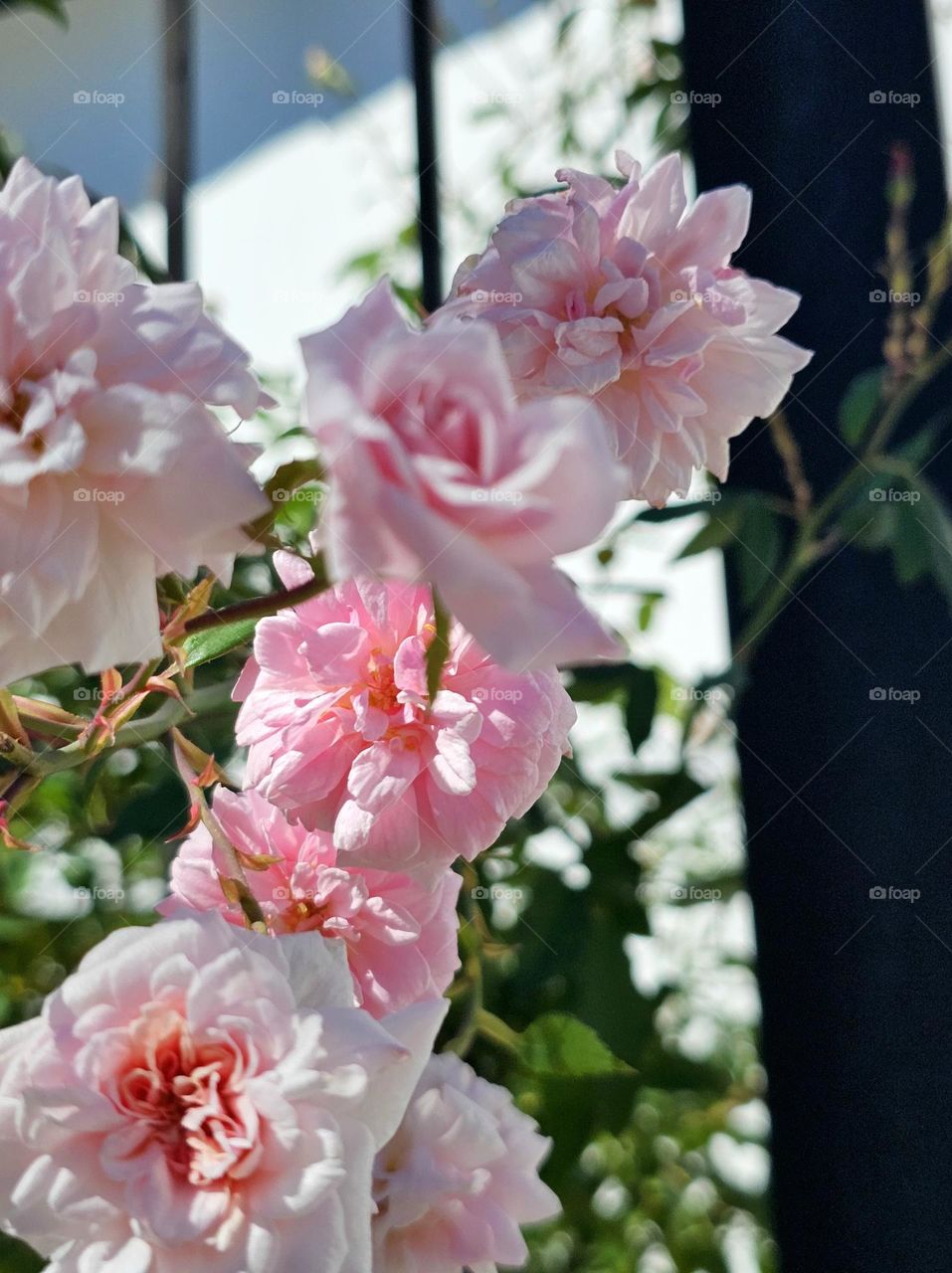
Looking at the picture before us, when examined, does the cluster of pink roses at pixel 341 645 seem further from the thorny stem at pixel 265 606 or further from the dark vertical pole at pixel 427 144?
the dark vertical pole at pixel 427 144

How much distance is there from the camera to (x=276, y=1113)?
209 mm

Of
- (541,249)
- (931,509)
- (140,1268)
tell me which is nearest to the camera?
(140,1268)

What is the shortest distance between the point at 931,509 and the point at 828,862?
0.72 ft

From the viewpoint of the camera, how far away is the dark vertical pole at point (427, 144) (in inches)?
39.1

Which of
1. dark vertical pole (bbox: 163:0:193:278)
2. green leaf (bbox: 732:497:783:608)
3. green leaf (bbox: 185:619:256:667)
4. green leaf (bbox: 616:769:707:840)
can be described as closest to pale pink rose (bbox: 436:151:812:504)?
green leaf (bbox: 185:619:256:667)

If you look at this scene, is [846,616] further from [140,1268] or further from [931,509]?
[140,1268]

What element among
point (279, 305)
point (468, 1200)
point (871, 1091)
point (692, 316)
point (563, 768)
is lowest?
point (871, 1091)

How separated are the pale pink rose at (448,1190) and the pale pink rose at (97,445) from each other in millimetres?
112

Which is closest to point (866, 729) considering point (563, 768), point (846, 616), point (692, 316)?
point (846, 616)

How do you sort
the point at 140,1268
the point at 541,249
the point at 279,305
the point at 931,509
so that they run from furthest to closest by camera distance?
the point at 279,305
the point at 931,509
the point at 541,249
the point at 140,1268

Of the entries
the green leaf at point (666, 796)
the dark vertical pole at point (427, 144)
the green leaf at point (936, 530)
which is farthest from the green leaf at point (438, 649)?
the dark vertical pole at point (427, 144)

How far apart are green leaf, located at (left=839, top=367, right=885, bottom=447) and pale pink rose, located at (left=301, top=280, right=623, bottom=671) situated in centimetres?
59

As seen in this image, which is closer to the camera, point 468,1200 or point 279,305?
point 468,1200

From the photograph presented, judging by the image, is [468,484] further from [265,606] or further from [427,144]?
[427,144]
